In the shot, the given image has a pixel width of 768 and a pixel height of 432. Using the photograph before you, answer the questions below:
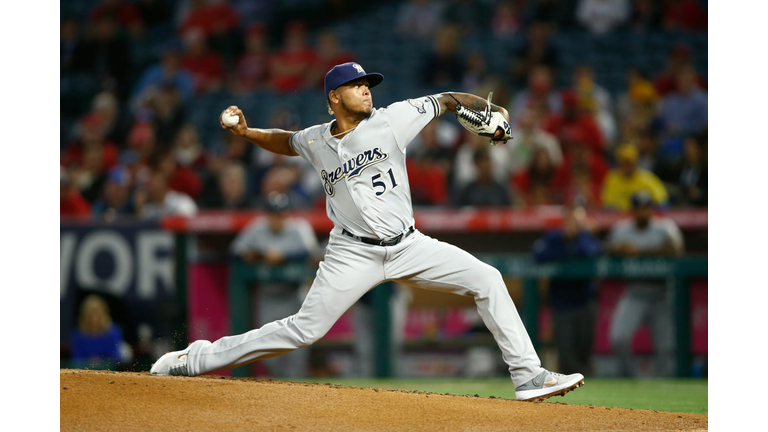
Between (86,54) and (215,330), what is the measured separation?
6.57 meters

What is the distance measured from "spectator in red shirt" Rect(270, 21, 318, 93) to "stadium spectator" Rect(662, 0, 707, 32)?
4574 millimetres

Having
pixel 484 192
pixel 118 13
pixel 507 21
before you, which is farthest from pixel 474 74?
pixel 118 13

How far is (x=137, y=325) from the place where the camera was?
311 inches

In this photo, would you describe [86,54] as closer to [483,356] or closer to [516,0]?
[516,0]

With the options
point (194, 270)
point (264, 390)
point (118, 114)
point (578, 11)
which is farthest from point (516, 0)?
point (264, 390)

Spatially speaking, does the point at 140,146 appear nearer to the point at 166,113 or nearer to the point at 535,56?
the point at 166,113

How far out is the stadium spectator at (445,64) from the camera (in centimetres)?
1139

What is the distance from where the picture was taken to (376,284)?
4.54 metres

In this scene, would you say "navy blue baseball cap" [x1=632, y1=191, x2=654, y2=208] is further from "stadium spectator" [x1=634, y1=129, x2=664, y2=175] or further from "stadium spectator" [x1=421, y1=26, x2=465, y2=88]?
"stadium spectator" [x1=421, y1=26, x2=465, y2=88]

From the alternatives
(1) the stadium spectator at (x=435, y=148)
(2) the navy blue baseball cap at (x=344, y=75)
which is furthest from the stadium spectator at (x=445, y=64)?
(2) the navy blue baseball cap at (x=344, y=75)

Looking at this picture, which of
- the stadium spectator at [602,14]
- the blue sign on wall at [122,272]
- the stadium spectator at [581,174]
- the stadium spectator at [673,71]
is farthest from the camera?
the stadium spectator at [602,14]

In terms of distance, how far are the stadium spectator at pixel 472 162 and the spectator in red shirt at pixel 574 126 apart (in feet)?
2.21

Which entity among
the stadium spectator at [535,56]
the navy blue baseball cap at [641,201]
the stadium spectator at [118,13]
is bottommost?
the navy blue baseball cap at [641,201]

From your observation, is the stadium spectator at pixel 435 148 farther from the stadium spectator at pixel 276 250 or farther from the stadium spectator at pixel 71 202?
the stadium spectator at pixel 71 202
